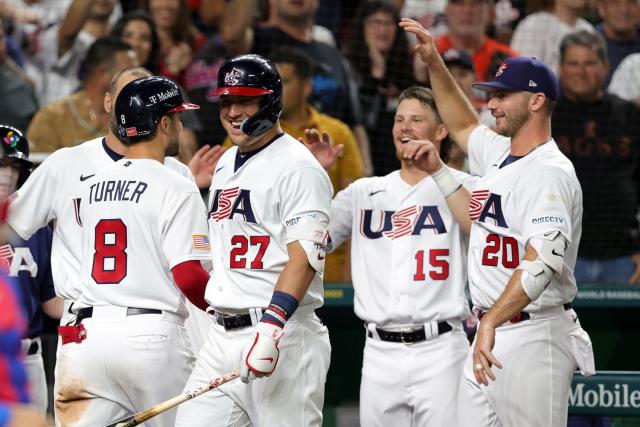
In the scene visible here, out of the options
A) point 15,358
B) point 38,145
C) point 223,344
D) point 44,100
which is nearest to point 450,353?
point 223,344

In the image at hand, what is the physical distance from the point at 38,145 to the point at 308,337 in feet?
12.0

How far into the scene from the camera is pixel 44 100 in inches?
333

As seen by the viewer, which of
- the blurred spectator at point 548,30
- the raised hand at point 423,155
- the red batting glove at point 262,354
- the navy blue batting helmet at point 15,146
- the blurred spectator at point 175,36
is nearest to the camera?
the red batting glove at point 262,354

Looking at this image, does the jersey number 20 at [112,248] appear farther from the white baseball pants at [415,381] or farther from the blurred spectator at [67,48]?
the blurred spectator at [67,48]

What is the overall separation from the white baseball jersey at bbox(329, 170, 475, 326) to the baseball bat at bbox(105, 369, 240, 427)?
3.62 feet

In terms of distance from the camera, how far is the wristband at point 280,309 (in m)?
4.18

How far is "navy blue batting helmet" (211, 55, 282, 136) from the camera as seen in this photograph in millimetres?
4570

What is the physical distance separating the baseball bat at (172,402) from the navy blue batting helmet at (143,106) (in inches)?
41.7

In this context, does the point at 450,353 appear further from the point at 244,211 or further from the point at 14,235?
the point at 14,235

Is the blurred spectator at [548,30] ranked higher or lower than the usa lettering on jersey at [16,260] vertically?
higher

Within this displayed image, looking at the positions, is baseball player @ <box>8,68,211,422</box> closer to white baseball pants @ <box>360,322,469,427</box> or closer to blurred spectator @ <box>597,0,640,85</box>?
white baseball pants @ <box>360,322,469,427</box>

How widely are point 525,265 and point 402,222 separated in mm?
1030

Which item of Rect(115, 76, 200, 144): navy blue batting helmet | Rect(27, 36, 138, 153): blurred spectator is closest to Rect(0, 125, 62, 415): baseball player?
Rect(115, 76, 200, 144): navy blue batting helmet

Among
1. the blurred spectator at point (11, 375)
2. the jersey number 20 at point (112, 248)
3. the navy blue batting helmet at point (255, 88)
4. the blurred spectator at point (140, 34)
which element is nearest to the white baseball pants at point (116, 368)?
the jersey number 20 at point (112, 248)
